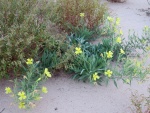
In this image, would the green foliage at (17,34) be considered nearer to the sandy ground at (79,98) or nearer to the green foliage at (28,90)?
the green foliage at (28,90)

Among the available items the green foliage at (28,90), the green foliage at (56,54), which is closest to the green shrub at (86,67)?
the green foliage at (56,54)

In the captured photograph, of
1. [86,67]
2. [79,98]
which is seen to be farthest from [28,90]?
[86,67]

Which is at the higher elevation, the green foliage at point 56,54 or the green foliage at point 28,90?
the green foliage at point 56,54

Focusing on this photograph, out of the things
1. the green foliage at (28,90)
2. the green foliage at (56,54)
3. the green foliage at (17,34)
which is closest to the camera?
the green foliage at (28,90)

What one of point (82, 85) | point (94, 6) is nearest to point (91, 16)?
point (94, 6)

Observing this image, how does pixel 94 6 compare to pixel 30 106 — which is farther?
pixel 94 6

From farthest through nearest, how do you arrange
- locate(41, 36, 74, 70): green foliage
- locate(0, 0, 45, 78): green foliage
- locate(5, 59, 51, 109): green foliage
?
locate(41, 36, 74, 70): green foliage < locate(0, 0, 45, 78): green foliage < locate(5, 59, 51, 109): green foliage

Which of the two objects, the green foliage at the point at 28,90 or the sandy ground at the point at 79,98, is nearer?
the green foliage at the point at 28,90

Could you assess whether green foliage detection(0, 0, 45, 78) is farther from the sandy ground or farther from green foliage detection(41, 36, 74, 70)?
the sandy ground

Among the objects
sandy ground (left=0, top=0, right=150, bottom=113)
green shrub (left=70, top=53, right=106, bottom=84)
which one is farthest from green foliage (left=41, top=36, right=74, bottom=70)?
sandy ground (left=0, top=0, right=150, bottom=113)

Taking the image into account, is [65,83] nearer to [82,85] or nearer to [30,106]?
[82,85]

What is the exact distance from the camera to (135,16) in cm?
504

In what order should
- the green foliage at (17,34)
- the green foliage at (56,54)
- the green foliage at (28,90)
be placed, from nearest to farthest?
1. the green foliage at (28,90)
2. the green foliage at (17,34)
3. the green foliage at (56,54)

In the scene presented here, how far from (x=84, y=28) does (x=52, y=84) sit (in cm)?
114
